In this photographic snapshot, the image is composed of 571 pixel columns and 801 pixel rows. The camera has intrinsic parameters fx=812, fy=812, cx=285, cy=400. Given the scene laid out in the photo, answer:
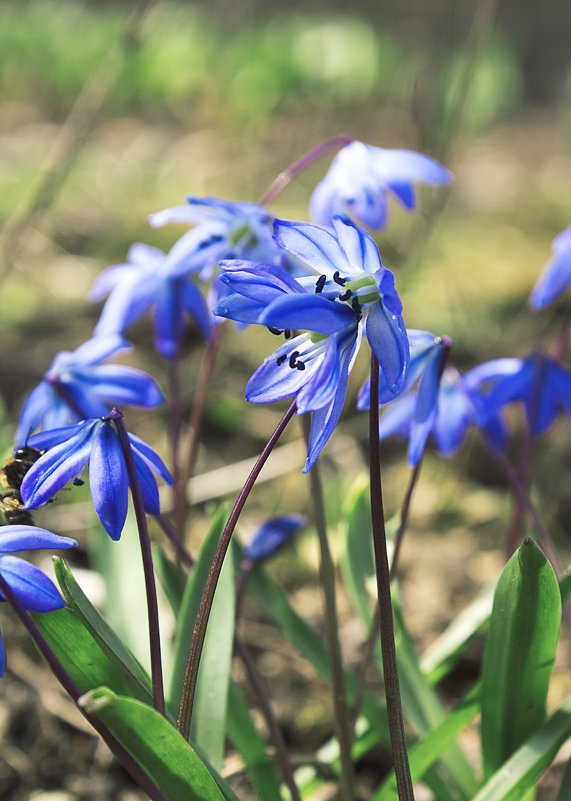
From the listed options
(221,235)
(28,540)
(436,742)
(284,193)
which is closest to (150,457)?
(28,540)

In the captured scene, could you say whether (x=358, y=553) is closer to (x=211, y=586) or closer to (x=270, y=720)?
(x=270, y=720)

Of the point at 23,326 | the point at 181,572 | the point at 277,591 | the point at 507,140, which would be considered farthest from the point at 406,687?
the point at 507,140

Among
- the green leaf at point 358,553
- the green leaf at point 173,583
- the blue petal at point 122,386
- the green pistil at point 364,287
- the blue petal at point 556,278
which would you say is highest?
the green pistil at point 364,287

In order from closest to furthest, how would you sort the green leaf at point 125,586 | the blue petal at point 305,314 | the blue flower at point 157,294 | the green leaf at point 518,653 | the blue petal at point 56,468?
the blue petal at point 305,314
the blue petal at point 56,468
the green leaf at point 518,653
the blue flower at point 157,294
the green leaf at point 125,586

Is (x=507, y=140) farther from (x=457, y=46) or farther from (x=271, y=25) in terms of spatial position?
(x=271, y=25)

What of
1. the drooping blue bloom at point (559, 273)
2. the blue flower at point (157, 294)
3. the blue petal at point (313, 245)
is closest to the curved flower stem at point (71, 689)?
the blue petal at point (313, 245)

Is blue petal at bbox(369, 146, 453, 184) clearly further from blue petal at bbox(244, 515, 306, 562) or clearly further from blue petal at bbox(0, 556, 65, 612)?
blue petal at bbox(0, 556, 65, 612)

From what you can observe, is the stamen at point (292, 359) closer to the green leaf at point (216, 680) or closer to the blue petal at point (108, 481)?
the blue petal at point (108, 481)
